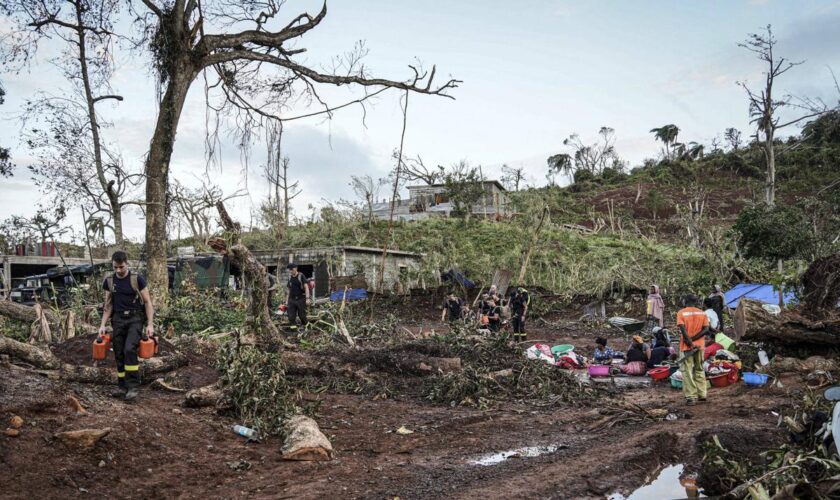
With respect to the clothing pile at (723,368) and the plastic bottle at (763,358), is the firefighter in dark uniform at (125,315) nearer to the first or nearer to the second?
the clothing pile at (723,368)

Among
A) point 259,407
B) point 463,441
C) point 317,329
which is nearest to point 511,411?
point 463,441

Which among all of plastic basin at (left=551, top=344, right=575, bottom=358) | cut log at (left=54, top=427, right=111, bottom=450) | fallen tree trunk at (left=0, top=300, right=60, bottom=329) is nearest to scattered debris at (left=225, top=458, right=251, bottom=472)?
cut log at (left=54, top=427, right=111, bottom=450)

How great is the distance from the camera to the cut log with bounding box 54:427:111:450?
15.9 feet

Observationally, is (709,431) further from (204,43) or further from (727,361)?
(204,43)

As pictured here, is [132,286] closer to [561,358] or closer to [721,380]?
[561,358]

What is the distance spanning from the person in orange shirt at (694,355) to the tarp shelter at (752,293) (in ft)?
30.4

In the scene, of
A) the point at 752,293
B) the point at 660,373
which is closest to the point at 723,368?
the point at 660,373

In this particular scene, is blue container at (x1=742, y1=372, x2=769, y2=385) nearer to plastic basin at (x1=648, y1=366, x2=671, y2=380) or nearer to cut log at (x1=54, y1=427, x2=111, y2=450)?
plastic basin at (x1=648, y1=366, x2=671, y2=380)

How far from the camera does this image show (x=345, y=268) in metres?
23.7

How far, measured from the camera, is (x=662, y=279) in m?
20.4

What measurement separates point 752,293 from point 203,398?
15.1m

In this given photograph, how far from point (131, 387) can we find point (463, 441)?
3370 millimetres

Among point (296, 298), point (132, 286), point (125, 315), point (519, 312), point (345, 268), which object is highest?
point (132, 286)

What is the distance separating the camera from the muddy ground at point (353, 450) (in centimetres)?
462
